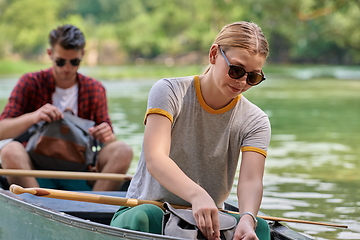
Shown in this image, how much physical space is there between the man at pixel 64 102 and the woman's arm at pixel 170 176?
5.21 ft

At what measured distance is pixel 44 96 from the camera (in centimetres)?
437

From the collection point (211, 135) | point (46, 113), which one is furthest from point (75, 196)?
point (46, 113)

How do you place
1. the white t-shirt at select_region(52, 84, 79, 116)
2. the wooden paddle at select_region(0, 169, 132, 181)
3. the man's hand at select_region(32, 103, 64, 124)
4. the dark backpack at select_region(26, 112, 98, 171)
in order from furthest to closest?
1. the white t-shirt at select_region(52, 84, 79, 116)
2. the dark backpack at select_region(26, 112, 98, 171)
3. the man's hand at select_region(32, 103, 64, 124)
4. the wooden paddle at select_region(0, 169, 132, 181)

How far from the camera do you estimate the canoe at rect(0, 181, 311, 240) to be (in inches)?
103

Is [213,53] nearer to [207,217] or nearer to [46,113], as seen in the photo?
[207,217]

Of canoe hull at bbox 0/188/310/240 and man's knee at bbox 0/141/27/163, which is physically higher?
man's knee at bbox 0/141/27/163

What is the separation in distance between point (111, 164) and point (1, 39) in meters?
50.8

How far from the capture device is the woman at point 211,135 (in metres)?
2.59

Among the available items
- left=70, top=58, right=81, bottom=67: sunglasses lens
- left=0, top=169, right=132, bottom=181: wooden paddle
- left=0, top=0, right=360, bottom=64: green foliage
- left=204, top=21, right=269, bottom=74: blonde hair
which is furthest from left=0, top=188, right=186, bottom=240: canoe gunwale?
left=0, top=0, right=360, bottom=64: green foliage

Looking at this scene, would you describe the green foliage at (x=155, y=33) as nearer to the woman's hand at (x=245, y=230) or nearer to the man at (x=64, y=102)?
the man at (x=64, y=102)

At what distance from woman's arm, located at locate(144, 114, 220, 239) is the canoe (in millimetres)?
158

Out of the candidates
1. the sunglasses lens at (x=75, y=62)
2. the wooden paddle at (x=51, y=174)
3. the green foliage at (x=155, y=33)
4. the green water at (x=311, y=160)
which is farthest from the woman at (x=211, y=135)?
the green foliage at (x=155, y=33)

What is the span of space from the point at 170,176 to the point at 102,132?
1804mm

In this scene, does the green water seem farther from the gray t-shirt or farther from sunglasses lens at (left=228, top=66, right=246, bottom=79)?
sunglasses lens at (left=228, top=66, right=246, bottom=79)
